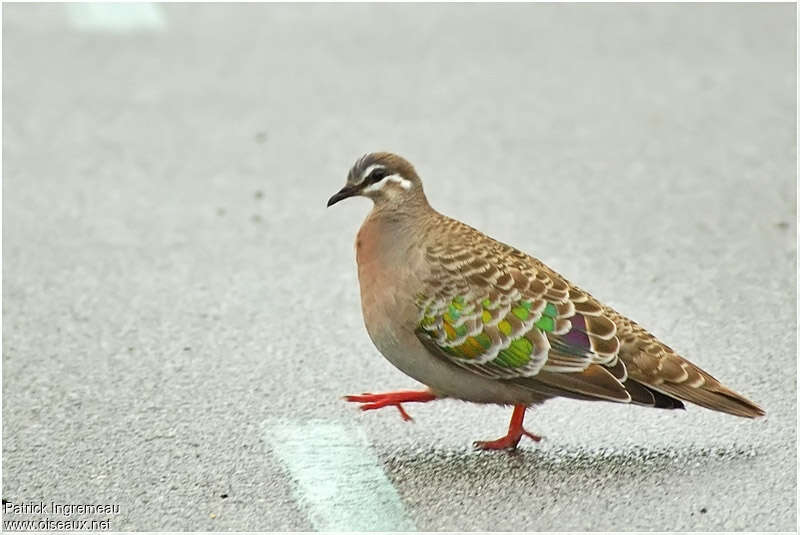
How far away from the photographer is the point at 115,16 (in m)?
10.7

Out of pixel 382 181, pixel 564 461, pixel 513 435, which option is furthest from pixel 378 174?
pixel 564 461

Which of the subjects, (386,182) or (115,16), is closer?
(386,182)

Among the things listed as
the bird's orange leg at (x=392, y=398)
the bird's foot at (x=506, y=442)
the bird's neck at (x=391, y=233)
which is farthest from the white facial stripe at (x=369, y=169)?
the bird's foot at (x=506, y=442)

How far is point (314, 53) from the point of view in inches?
396

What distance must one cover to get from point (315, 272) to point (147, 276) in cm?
79

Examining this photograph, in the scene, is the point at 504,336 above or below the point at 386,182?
below

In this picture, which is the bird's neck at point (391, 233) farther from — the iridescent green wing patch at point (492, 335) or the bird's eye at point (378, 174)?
the iridescent green wing patch at point (492, 335)

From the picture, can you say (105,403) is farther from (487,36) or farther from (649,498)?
(487,36)

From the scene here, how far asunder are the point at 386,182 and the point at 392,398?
2.49ft

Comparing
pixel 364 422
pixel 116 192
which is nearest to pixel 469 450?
pixel 364 422

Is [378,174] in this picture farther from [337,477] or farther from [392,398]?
[337,477]

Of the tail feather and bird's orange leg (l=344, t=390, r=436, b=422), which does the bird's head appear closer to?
bird's orange leg (l=344, t=390, r=436, b=422)

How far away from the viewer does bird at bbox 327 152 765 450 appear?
468 centimetres

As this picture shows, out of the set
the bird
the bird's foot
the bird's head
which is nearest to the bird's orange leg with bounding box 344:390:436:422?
the bird
